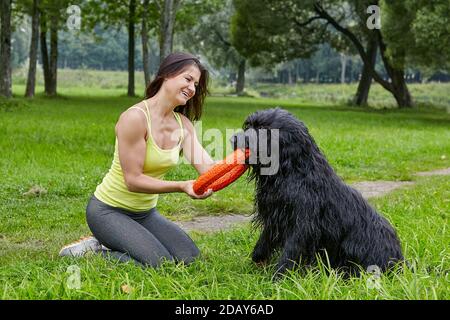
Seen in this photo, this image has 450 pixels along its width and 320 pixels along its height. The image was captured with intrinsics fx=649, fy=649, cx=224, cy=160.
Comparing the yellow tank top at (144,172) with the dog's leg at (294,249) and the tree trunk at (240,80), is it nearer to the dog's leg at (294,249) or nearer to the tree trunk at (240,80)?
the dog's leg at (294,249)

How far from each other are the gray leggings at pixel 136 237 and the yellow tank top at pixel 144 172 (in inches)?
2.4

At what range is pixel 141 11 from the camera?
35875mm

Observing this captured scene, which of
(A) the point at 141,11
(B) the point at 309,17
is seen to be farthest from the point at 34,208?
(B) the point at 309,17

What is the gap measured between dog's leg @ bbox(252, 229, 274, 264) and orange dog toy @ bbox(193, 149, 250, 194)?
44 centimetres

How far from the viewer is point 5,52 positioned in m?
24.6

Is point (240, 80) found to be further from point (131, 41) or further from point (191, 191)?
point (191, 191)

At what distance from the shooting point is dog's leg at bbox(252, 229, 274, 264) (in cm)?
441

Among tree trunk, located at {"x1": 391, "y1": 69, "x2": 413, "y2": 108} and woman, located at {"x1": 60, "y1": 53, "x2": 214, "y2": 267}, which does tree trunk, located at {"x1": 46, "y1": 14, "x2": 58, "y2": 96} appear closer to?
tree trunk, located at {"x1": 391, "y1": 69, "x2": 413, "y2": 108}

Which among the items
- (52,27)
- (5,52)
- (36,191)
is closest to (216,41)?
(52,27)

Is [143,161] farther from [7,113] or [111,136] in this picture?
[7,113]

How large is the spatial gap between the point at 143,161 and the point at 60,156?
690cm

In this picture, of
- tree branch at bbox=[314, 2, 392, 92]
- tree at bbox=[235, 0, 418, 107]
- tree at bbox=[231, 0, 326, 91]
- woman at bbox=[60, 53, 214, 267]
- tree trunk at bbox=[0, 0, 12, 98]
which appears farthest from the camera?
tree branch at bbox=[314, 2, 392, 92]
